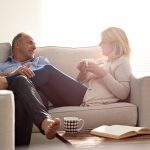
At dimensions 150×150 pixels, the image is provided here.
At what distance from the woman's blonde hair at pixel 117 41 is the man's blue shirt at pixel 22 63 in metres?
0.48

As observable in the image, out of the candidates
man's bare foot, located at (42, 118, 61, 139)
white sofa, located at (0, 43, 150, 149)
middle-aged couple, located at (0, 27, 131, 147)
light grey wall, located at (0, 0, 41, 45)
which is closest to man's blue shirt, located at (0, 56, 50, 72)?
middle-aged couple, located at (0, 27, 131, 147)

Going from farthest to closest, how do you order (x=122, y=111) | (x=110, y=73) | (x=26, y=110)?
1. (x=110, y=73)
2. (x=122, y=111)
3. (x=26, y=110)

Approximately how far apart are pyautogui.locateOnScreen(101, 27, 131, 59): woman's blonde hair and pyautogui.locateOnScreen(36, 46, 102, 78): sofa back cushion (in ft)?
0.83

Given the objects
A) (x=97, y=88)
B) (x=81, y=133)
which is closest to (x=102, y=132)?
(x=81, y=133)

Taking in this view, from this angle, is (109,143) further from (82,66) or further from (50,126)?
(82,66)

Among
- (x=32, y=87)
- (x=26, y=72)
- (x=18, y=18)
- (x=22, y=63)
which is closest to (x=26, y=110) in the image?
(x=32, y=87)

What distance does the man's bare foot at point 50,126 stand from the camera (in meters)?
1.95

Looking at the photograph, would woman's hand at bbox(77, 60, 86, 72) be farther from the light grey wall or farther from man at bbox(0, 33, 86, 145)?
the light grey wall

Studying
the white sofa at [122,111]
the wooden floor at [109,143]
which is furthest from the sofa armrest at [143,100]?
the wooden floor at [109,143]

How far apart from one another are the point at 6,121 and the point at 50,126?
24 cm

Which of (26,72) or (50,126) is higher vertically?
(26,72)

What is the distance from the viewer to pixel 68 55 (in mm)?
2977

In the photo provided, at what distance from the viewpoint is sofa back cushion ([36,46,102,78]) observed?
2934 millimetres

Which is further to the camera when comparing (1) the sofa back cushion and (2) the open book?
(1) the sofa back cushion
